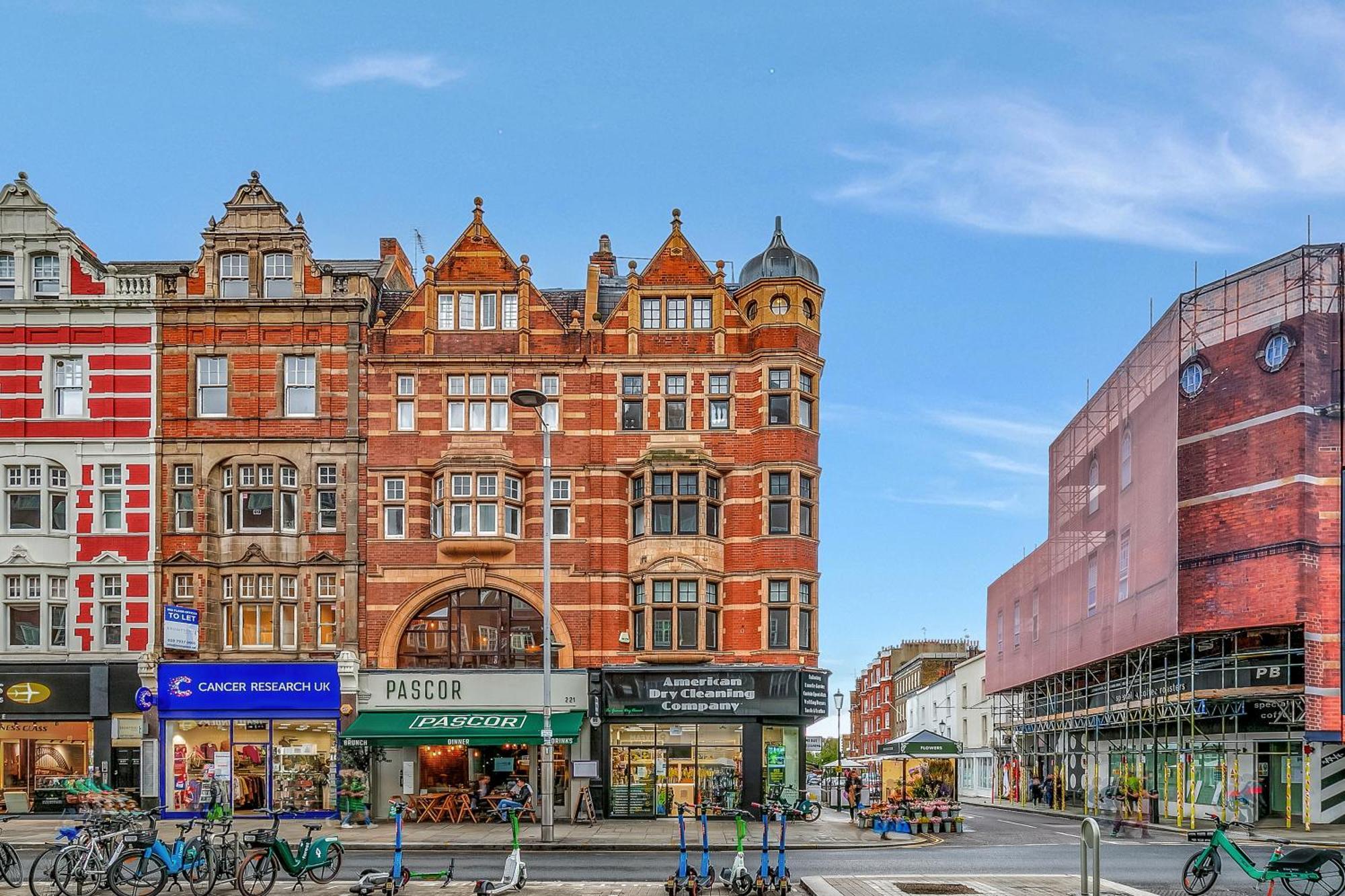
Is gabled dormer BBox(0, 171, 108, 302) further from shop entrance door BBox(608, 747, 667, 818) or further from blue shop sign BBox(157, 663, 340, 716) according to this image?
shop entrance door BBox(608, 747, 667, 818)

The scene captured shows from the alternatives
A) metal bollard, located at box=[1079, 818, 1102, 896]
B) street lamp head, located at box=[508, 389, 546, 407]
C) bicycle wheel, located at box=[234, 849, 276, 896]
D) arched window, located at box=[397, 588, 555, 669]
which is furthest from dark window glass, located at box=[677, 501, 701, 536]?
metal bollard, located at box=[1079, 818, 1102, 896]

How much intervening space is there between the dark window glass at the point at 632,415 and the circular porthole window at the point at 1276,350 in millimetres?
16820

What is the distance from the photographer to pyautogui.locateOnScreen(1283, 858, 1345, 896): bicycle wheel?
773 inches

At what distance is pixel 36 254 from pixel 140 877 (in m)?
26.4

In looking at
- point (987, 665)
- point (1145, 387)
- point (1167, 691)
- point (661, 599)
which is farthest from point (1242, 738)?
point (987, 665)

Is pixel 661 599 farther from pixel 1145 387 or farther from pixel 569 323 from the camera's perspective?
pixel 1145 387

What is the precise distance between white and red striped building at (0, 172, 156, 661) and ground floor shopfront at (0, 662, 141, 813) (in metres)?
0.39

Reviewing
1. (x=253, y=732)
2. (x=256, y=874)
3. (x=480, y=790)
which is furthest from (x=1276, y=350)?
(x=256, y=874)

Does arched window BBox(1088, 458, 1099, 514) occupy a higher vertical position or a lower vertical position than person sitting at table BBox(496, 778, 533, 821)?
higher

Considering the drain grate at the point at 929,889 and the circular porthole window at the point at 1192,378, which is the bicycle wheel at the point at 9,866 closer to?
the drain grate at the point at 929,889

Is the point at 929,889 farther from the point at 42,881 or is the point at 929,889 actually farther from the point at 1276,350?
the point at 1276,350

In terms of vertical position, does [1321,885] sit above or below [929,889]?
above

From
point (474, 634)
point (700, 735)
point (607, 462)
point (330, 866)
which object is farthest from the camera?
point (607, 462)

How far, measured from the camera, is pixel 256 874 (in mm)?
19719
